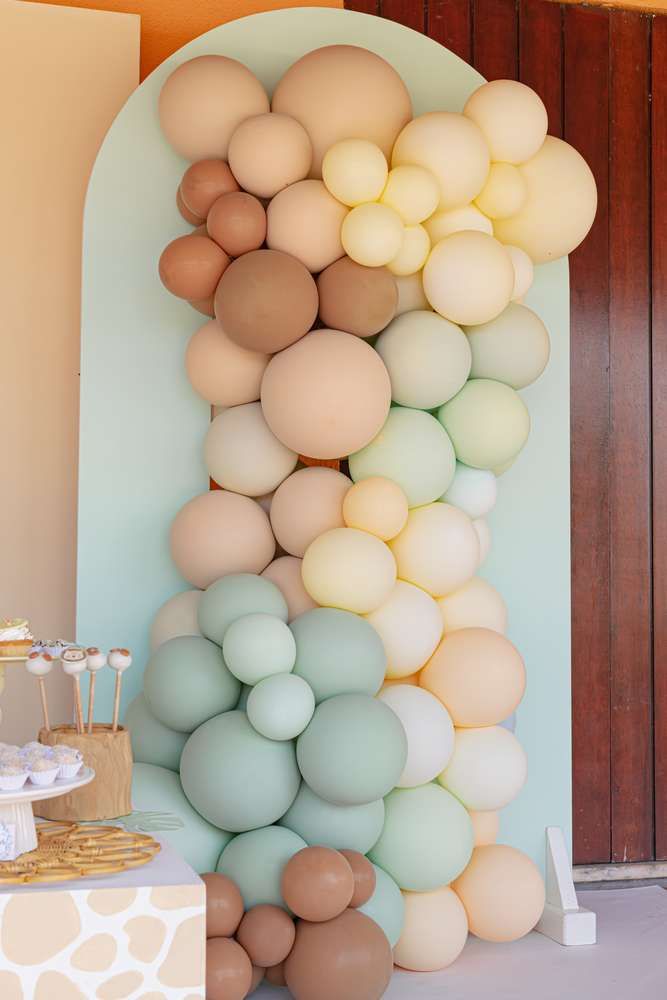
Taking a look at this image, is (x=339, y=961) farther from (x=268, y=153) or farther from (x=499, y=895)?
(x=268, y=153)

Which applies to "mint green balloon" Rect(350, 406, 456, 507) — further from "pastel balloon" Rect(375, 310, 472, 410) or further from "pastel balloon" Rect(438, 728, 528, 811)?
"pastel balloon" Rect(438, 728, 528, 811)

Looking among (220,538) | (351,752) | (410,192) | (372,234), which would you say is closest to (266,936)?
(351,752)

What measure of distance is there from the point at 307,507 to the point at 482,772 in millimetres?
617

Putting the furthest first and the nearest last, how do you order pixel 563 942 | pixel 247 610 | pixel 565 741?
1. pixel 565 741
2. pixel 563 942
3. pixel 247 610

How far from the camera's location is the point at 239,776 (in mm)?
2035

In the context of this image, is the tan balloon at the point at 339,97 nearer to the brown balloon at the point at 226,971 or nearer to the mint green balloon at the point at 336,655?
the mint green balloon at the point at 336,655

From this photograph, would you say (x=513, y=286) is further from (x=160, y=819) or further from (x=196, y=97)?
(x=160, y=819)

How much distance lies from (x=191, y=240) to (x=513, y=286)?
0.64 meters

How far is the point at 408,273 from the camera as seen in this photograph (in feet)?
7.76

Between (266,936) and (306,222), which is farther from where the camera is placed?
(306,222)

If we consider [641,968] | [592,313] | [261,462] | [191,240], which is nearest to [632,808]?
[641,968]

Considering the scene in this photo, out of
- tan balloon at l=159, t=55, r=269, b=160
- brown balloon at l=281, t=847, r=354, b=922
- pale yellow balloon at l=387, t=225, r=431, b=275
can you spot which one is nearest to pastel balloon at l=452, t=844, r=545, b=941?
brown balloon at l=281, t=847, r=354, b=922

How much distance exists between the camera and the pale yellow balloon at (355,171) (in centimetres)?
222

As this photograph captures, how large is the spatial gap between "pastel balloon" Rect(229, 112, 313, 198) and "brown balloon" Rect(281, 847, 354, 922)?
4.10ft
